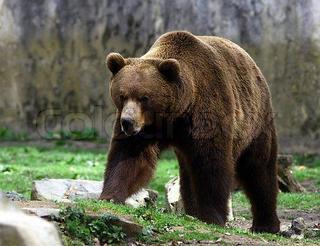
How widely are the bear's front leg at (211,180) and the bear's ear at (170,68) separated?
713 mm

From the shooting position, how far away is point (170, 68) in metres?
8.55

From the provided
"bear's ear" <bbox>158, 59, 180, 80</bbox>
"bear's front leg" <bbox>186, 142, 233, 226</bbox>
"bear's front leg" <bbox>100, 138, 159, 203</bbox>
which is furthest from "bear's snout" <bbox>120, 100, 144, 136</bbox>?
"bear's front leg" <bbox>186, 142, 233, 226</bbox>

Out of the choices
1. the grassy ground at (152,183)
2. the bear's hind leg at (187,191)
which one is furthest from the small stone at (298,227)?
the bear's hind leg at (187,191)

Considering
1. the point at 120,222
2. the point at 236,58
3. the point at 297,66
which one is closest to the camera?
the point at 120,222

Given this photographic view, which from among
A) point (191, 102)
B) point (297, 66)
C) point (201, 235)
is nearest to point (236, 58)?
point (191, 102)

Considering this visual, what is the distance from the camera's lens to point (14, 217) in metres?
5.42

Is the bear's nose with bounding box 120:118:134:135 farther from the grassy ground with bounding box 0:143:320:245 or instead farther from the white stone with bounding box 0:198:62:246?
the white stone with bounding box 0:198:62:246

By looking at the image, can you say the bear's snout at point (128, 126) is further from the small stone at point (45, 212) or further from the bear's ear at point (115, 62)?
the small stone at point (45, 212)

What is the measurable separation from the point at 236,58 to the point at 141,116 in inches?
68.5

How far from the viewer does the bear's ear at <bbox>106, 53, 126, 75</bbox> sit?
8.61 meters

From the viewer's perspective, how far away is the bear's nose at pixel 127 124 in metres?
8.29

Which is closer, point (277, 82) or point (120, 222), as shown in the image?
point (120, 222)

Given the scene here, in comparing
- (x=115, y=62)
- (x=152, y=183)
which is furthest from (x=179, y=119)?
(x=152, y=183)

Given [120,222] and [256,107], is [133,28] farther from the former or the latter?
[120,222]
